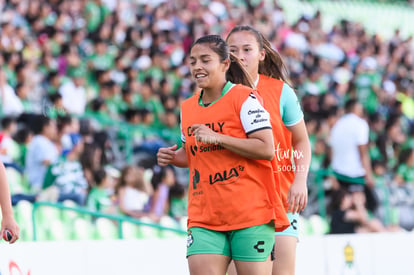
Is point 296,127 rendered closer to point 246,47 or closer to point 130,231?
point 246,47

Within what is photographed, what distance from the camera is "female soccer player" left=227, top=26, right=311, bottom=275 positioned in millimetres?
5043

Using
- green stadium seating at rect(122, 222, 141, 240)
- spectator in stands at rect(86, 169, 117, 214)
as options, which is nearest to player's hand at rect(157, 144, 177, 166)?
green stadium seating at rect(122, 222, 141, 240)

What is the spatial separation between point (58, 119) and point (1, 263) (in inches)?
160

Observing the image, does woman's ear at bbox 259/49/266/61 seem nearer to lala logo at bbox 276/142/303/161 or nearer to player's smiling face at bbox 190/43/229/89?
lala logo at bbox 276/142/303/161

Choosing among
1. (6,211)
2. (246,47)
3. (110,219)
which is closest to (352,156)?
(110,219)

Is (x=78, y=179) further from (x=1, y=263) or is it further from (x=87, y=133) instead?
(x=1, y=263)

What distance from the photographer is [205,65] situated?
4.42m

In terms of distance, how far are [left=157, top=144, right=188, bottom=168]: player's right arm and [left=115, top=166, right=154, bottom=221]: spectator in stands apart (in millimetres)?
4211

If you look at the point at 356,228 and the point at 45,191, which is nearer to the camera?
the point at 45,191

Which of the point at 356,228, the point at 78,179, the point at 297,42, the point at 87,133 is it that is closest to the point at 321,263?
the point at 356,228

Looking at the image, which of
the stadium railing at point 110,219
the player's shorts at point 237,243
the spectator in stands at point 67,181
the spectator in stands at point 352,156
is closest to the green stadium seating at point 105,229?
the stadium railing at point 110,219

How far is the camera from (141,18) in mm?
16062

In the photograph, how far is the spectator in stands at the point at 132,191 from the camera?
904 cm

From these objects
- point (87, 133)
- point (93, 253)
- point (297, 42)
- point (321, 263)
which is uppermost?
point (297, 42)
